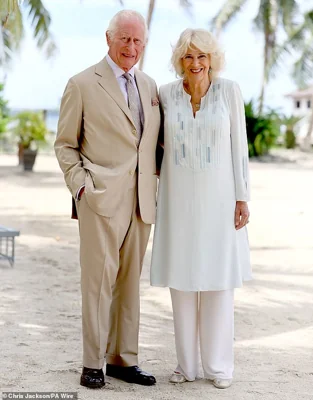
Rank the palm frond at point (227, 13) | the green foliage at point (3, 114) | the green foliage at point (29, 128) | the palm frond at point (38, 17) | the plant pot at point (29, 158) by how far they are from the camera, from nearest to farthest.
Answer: the plant pot at point (29, 158) < the green foliage at point (29, 128) < the palm frond at point (38, 17) < the green foliage at point (3, 114) < the palm frond at point (227, 13)

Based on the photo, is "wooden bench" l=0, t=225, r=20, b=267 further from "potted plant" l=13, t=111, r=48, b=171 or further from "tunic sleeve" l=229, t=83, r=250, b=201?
"potted plant" l=13, t=111, r=48, b=171

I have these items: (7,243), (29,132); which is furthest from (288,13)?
(7,243)

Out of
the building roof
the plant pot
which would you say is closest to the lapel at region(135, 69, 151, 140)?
the plant pot

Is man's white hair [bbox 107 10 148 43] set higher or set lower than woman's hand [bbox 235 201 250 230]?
higher

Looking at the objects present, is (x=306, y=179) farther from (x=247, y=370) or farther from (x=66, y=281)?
(x=247, y=370)

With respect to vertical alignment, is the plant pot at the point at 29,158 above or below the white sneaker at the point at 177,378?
above

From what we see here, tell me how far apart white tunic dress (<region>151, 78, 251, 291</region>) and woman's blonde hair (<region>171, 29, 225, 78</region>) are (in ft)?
0.39

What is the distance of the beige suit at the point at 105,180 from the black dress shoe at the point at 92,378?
3cm

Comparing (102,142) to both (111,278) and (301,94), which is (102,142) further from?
(301,94)

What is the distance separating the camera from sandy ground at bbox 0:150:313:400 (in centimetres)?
473

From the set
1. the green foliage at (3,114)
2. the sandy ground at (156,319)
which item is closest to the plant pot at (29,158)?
the green foliage at (3,114)

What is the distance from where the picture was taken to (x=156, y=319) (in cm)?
653

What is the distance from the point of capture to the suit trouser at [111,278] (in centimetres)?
452

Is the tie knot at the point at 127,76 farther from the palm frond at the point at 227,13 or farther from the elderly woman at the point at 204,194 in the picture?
the palm frond at the point at 227,13
